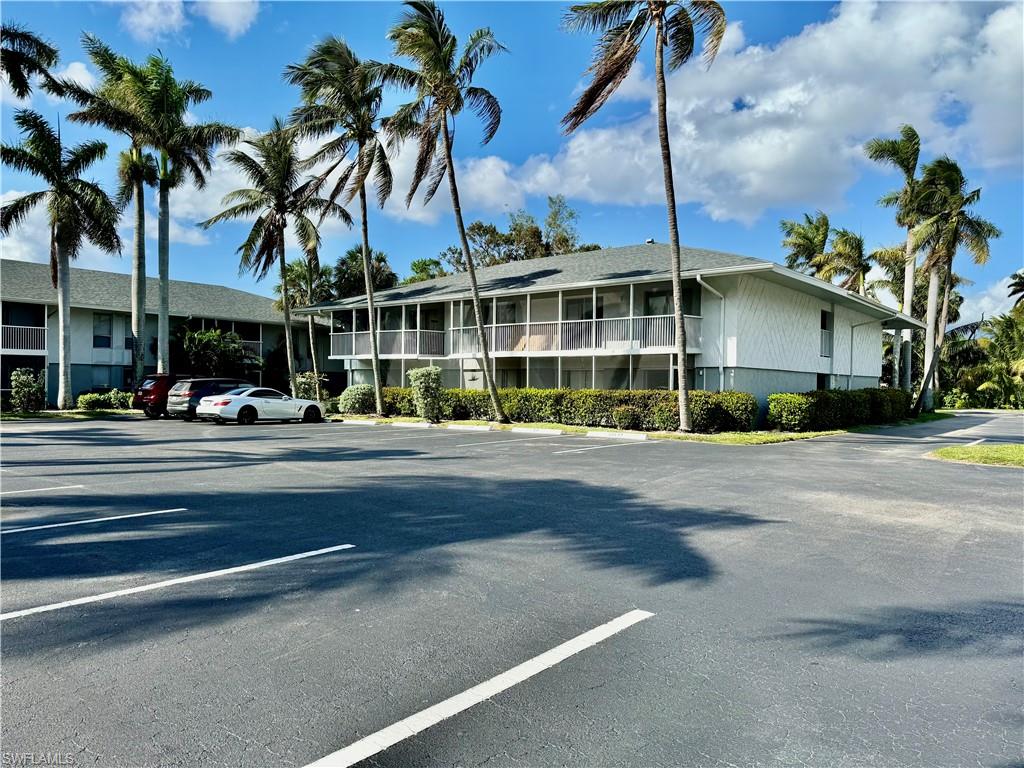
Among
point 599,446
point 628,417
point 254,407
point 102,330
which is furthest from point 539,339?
point 102,330

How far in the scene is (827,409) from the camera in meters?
22.0

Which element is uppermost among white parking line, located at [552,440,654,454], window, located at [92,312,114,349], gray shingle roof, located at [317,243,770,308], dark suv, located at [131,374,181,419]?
gray shingle roof, located at [317,243,770,308]

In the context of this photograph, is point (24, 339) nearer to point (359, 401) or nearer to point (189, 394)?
point (189, 394)

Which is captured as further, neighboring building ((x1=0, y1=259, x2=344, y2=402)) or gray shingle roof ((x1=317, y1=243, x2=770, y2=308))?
neighboring building ((x1=0, y1=259, x2=344, y2=402))


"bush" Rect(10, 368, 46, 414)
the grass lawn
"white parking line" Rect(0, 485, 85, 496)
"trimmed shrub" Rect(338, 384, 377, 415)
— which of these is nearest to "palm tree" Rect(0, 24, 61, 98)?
"bush" Rect(10, 368, 46, 414)

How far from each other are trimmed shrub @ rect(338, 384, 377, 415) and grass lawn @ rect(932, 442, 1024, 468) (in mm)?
A: 20926

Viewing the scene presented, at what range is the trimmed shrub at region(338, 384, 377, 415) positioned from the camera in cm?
2827

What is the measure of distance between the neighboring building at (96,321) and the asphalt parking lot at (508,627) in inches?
1120

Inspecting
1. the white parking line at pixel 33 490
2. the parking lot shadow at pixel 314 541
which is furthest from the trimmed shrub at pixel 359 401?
the parking lot shadow at pixel 314 541

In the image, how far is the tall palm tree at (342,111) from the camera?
24.5 m

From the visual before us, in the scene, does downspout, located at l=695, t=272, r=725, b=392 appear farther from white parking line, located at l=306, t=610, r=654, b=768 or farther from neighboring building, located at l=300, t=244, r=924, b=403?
white parking line, located at l=306, t=610, r=654, b=768

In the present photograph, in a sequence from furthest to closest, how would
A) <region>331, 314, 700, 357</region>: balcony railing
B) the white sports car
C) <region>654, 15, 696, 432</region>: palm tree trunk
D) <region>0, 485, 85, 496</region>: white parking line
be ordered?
1. the white sports car
2. <region>331, 314, 700, 357</region>: balcony railing
3. <region>654, 15, 696, 432</region>: palm tree trunk
4. <region>0, 485, 85, 496</region>: white parking line

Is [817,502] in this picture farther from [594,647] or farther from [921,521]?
[594,647]

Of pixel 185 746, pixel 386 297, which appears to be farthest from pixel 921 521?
pixel 386 297
